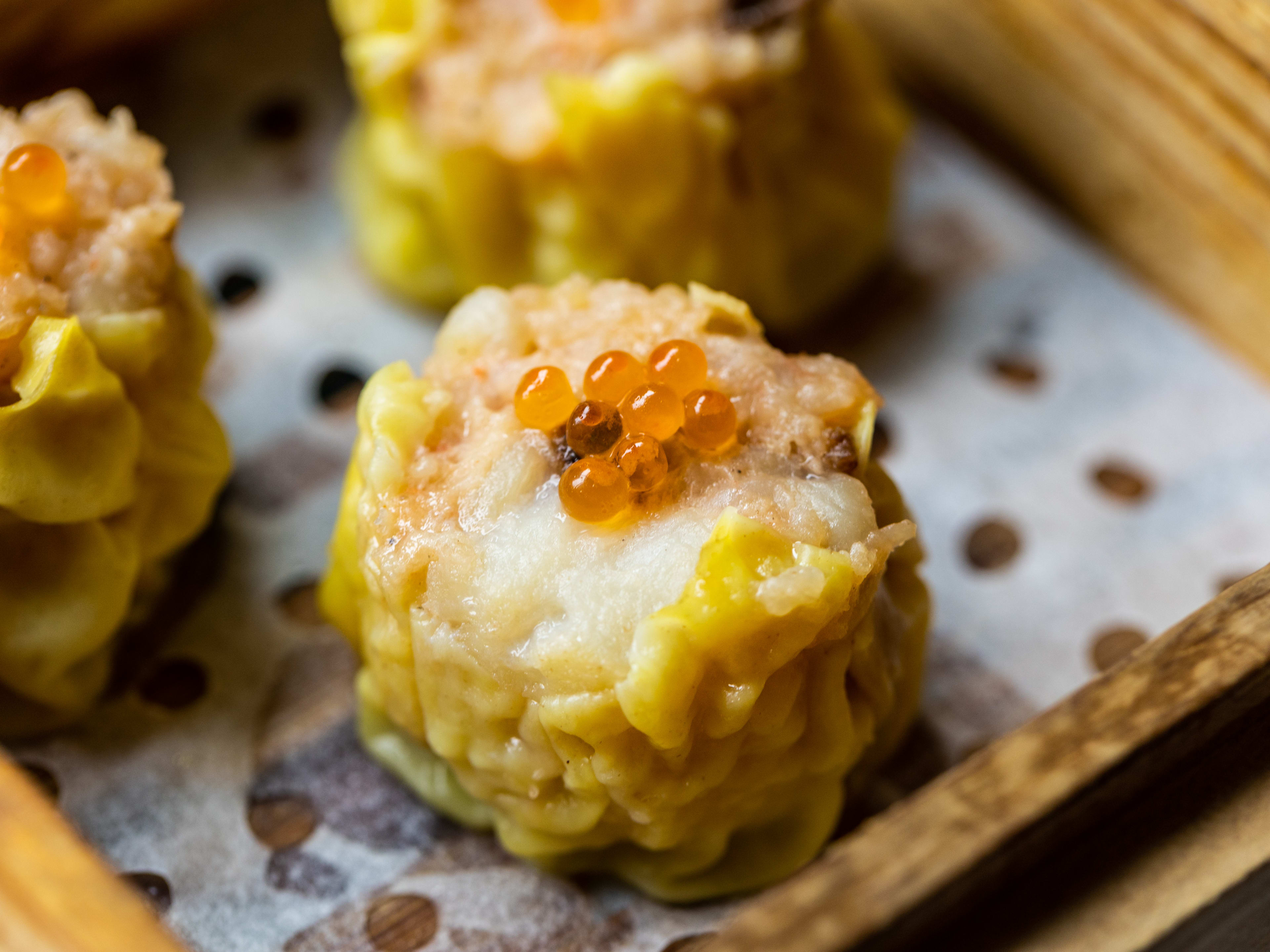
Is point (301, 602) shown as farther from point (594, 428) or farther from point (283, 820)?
point (594, 428)

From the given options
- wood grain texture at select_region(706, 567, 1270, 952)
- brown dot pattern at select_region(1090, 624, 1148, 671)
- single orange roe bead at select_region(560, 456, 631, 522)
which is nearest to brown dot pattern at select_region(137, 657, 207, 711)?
single orange roe bead at select_region(560, 456, 631, 522)

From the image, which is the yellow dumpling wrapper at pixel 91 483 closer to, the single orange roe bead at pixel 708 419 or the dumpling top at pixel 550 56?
the dumpling top at pixel 550 56

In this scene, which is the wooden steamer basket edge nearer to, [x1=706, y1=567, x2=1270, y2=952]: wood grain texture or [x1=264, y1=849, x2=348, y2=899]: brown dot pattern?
[x1=706, y1=567, x2=1270, y2=952]: wood grain texture

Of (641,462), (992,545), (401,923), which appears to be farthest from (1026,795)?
(992,545)

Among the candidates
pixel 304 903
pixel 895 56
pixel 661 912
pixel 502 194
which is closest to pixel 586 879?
pixel 661 912

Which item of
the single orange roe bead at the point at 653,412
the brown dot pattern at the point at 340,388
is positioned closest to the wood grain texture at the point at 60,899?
the single orange roe bead at the point at 653,412

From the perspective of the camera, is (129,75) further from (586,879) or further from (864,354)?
(586,879)
